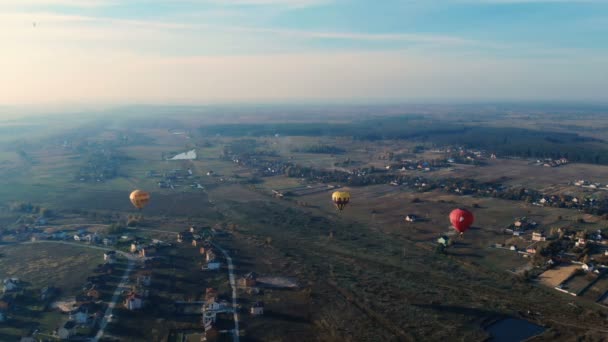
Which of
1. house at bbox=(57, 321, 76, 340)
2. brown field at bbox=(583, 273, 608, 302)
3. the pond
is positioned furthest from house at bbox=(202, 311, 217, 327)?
brown field at bbox=(583, 273, 608, 302)

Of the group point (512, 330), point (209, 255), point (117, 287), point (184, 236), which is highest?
point (209, 255)

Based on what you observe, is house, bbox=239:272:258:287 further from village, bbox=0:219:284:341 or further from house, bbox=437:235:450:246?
house, bbox=437:235:450:246

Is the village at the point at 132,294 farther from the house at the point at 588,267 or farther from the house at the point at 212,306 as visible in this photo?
the house at the point at 588,267

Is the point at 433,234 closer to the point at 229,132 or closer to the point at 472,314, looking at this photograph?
the point at 472,314

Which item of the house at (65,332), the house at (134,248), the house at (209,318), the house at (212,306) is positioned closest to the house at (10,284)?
the house at (65,332)

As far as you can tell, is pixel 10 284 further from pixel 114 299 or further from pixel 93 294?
pixel 114 299

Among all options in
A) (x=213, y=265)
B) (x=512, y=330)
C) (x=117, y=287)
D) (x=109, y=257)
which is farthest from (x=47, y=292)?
(x=512, y=330)
